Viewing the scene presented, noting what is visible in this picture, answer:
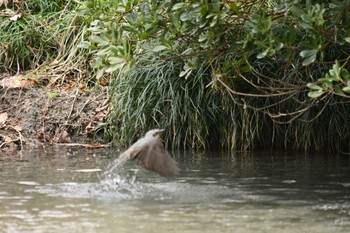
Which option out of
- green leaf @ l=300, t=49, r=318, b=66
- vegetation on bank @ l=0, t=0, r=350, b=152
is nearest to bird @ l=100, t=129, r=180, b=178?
vegetation on bank @ l=0, t=0, r=350, b=152

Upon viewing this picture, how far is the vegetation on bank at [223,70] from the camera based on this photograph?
735cm

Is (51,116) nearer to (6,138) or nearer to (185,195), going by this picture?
(6,138)

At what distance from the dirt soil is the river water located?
1053 mm

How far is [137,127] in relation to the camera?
9.48m

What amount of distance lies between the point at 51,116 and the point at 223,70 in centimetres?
286

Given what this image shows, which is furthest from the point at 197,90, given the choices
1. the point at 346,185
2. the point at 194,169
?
the point at 346,185

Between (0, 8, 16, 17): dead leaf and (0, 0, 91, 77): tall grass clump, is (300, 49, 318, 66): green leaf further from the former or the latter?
(0, 8, 16, 17): dead leaf

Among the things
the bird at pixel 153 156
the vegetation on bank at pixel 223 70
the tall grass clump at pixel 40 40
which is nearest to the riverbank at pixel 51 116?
the vegetation on bank at pixel 223 70

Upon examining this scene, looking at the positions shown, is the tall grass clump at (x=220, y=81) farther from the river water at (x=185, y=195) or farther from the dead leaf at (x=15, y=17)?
the dead leaf at (x=15, y=17)

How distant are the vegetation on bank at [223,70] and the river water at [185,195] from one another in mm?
364

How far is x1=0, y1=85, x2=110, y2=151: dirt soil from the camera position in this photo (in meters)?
10.1

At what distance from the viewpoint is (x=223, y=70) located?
830 centimetres

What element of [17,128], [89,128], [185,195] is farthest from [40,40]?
[185,195]

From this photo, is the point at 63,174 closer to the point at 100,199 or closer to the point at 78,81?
the point at 100,199
